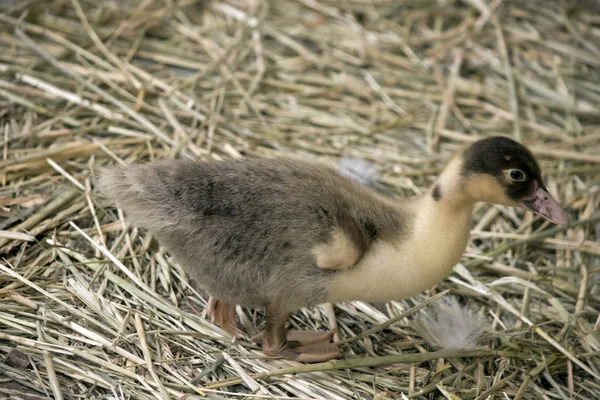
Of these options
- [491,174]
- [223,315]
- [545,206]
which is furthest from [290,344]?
[545,206]

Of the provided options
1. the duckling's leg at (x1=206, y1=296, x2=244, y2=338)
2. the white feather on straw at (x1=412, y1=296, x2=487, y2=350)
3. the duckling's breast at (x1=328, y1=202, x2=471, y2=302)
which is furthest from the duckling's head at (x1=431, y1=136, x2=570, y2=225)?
the duckling's leg at (x1=206, y1=296, x2=244, y2=338)

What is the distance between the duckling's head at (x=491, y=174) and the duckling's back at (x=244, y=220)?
0.96ft

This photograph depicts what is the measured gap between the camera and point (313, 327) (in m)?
3.24

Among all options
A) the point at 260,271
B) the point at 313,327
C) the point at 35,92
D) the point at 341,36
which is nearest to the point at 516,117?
the point at 341,36

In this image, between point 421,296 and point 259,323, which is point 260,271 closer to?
point 259,323

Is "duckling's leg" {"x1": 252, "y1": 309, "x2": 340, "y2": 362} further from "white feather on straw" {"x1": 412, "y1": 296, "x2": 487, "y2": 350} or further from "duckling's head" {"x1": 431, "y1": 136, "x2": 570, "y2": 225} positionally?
"duckling's head" {"x1": 431, "y1": 136, "x2": 570, "y2": 225}

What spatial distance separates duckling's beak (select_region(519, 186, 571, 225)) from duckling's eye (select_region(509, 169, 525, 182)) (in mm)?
120

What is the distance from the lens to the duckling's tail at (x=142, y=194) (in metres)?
2.67

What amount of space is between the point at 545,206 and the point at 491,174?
0.94 feet

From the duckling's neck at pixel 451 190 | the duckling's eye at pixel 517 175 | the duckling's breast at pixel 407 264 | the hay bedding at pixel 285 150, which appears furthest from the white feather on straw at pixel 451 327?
the duckling's eye at pixel 517 175

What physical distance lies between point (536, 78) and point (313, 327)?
95.3 inches

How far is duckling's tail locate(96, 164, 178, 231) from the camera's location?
2.67 metres

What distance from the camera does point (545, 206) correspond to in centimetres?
293

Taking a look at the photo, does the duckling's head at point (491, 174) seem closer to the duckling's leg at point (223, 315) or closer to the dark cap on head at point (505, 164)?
the dark cap on head at point (505, 164)
